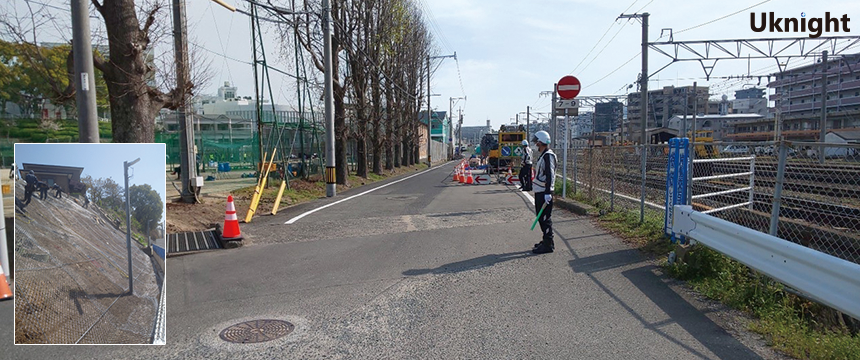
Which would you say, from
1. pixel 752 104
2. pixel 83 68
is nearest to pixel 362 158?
pixel 83 68

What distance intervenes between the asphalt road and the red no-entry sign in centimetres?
457

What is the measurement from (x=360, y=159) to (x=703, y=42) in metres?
17.4

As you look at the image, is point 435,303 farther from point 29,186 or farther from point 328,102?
Answer: point 328,102

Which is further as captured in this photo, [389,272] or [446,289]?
[389,272]

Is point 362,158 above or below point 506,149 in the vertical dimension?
below

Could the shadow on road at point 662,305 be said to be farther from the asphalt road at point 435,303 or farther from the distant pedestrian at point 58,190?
the distant pedestrian at point 58,190

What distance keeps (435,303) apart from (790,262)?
3237 millimetres

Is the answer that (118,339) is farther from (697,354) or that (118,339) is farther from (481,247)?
(481,247)

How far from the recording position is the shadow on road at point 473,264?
691 cm

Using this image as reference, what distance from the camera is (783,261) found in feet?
15.4

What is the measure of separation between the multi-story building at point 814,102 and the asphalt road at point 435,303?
42114 millimetres

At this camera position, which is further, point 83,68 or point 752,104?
point 752,104

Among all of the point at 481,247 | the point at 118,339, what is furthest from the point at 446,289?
the point at 118,339

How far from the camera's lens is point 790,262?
4598mm
